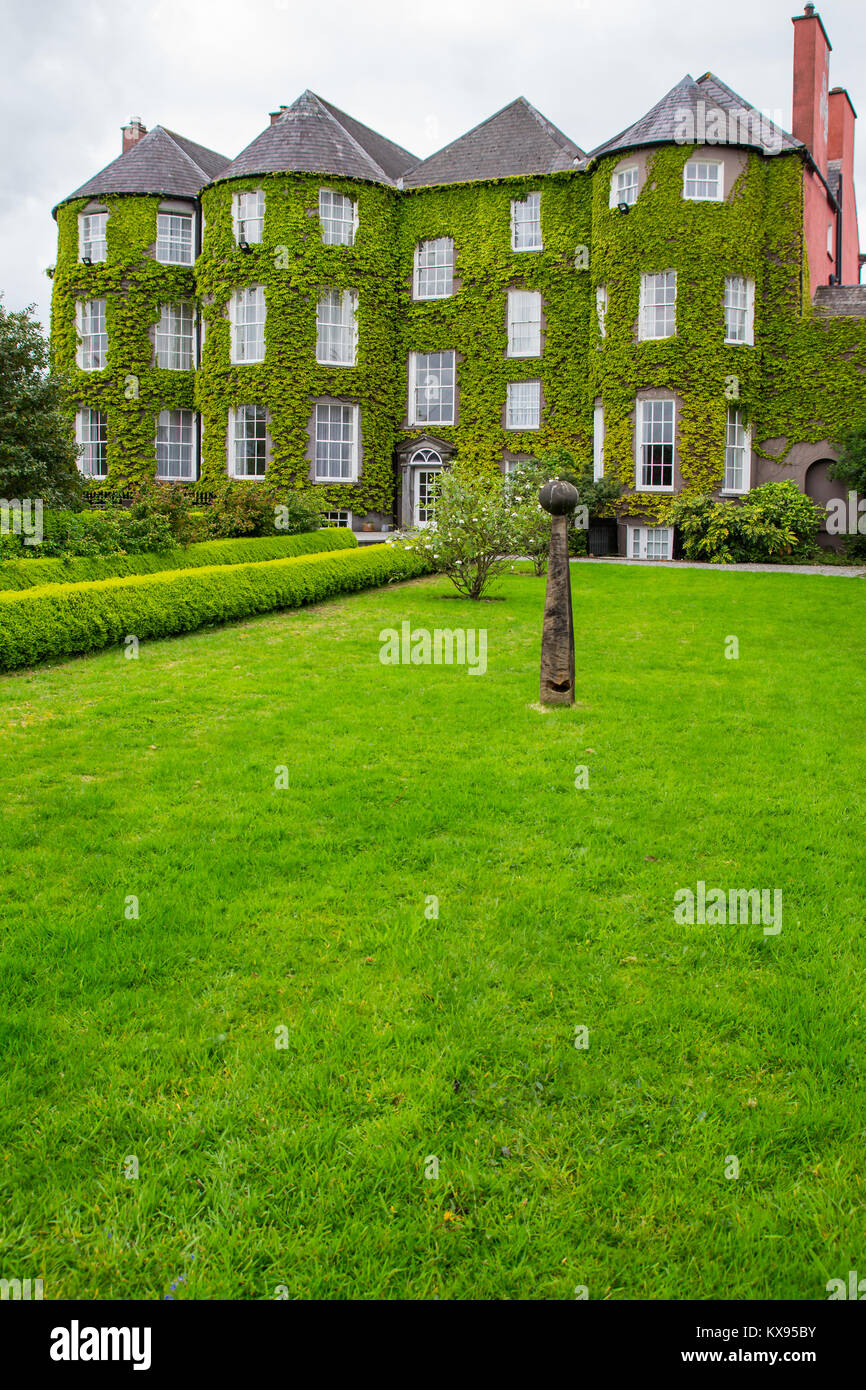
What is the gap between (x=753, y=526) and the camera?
24219mm

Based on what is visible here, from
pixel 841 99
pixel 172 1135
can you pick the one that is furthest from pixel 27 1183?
pixel 841 99

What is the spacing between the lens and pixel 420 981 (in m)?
4.24

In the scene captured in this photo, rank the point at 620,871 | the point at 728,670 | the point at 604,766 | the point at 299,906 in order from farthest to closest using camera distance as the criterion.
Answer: the point at 728,670 < the point at 604,766 < the point at 620,871 < the point at 299,906

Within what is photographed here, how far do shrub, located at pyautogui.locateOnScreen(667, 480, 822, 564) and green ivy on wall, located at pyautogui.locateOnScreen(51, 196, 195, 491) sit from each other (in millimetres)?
17128

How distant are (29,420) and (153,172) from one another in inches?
644

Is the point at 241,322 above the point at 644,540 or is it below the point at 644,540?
above

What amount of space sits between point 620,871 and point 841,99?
3604cm

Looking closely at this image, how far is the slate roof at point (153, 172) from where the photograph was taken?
31078mm

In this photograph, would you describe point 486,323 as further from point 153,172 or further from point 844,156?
point 844,156

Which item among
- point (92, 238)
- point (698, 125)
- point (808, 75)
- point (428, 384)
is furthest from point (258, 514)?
point (808, 75)

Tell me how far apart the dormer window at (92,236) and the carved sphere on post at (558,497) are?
28.4 metres

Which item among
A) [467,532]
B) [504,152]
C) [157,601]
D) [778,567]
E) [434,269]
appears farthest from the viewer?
[434,269]
